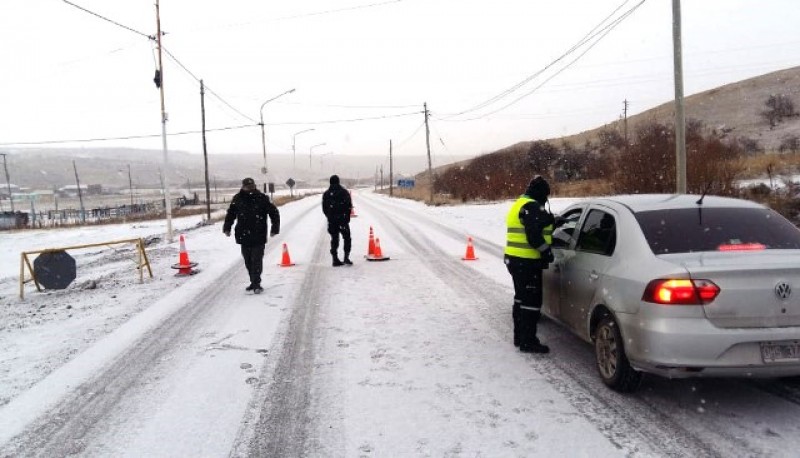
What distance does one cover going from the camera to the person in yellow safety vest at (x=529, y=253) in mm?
5188

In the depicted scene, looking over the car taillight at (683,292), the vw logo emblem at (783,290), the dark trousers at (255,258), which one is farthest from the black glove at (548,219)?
the dark trousers at (255,258)

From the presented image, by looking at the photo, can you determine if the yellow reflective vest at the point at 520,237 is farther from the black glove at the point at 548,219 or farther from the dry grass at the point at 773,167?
A: the dry grass at the point at 773,167

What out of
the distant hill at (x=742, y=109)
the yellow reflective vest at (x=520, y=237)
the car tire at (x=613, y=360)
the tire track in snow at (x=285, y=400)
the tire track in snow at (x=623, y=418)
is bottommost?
the tire track in snow at (x=623, y=418)

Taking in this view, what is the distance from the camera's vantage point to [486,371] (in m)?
5.00

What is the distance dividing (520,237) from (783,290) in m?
2.27

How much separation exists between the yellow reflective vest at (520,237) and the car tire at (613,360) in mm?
1041

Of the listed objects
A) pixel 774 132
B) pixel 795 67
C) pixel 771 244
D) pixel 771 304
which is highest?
pixel 795 67

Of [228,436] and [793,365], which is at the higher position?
[793,365]

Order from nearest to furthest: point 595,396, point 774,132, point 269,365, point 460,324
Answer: point 595,396 → point 269,365 → point 460,324 → point 774,132

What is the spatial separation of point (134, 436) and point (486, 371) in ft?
9.72

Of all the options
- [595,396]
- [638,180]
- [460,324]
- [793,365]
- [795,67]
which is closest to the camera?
[793,365]

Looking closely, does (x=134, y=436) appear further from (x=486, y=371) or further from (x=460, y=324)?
(x=460, y=324)

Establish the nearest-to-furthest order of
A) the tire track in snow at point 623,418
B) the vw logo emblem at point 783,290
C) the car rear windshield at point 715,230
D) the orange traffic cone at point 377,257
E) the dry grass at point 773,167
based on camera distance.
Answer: the tire track in snow at point 623,418, the vw logo emblem at point 783,290, the car rear windshield at point 715,230, the orange traffic cone at point 377,257, the dry grass at point 773,167

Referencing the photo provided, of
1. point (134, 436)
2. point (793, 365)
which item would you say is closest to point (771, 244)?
point (793, 365)
